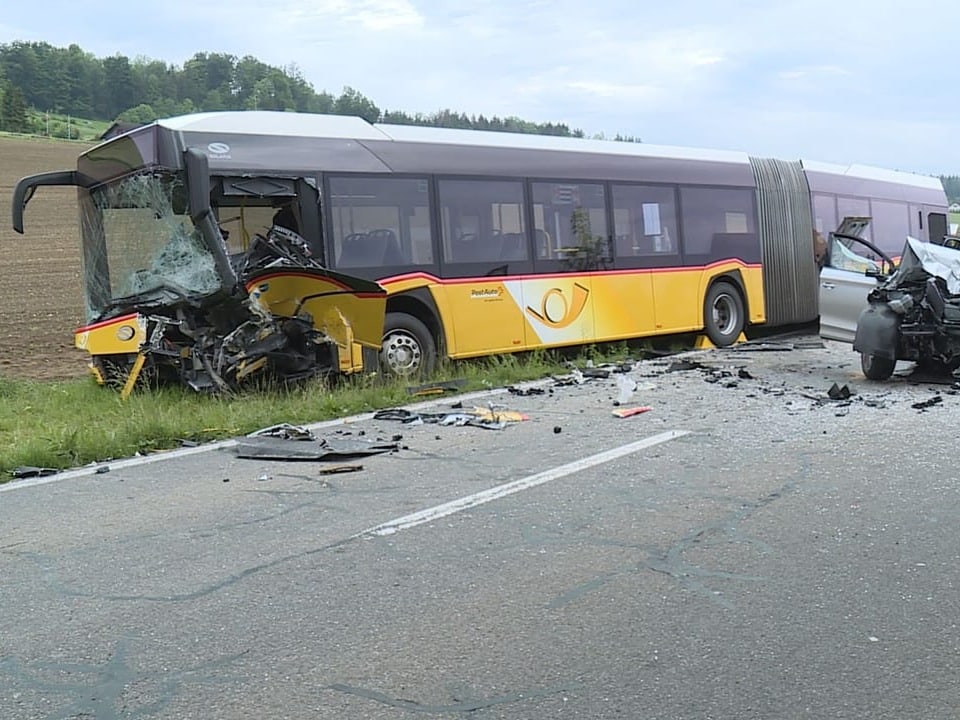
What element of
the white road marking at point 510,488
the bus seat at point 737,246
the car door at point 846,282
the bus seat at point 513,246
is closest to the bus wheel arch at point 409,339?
the bus seat at point 513,246

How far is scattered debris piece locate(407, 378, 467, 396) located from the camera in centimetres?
1065

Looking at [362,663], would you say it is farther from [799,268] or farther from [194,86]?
[194,86]

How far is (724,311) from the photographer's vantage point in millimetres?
16781

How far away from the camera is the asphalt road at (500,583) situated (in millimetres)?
3432

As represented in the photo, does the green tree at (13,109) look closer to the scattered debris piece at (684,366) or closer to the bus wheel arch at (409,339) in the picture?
the bus wheel arch at (409,339)

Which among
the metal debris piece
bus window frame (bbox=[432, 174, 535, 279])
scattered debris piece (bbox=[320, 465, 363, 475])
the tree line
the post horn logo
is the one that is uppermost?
the tree line

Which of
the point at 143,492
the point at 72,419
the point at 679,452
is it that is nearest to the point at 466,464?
the point at 679,452

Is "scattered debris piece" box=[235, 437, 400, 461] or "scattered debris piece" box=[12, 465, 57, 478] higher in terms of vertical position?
"scattered debris piece" box=[12, 465, 57, 478]

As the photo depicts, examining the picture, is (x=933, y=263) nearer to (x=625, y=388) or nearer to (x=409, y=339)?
(x=625, y=388)

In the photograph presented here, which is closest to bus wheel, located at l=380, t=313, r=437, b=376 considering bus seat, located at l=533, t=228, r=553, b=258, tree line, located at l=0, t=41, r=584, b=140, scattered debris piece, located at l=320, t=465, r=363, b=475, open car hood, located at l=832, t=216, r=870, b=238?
bus seat, located at l=533, t=228, r=553, b=258

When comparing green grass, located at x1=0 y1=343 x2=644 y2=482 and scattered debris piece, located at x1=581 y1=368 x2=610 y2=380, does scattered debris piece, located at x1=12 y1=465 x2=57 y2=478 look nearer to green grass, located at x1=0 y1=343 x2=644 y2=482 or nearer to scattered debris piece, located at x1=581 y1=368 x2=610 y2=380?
green grass, located at x1=0 y1=343 x2=644 y2=482

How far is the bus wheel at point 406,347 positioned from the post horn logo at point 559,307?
183 cm

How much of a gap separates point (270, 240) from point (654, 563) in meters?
7.04

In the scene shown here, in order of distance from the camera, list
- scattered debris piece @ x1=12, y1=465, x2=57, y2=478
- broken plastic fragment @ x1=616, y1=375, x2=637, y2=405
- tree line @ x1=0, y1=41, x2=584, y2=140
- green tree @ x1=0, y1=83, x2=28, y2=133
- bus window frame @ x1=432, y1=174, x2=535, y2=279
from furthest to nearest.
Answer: green tree @ x1=0, y1=83, x2=28, y2=133 < tree line @ x1=0, y1=41, x2=584, y2=140 < bus window frame @ x1=432, y1=174, x2=535, y2=279 < broken plastic fragment @ x1=616, y1=375, x2=637, y2=405 < scattered debris piece @ x1=12, y1=465, x2=57, y2=478
